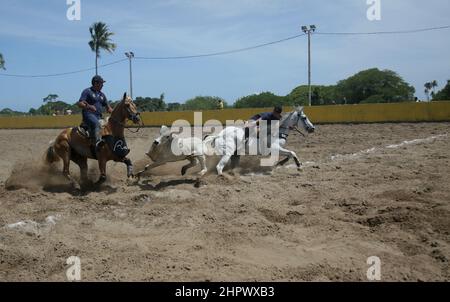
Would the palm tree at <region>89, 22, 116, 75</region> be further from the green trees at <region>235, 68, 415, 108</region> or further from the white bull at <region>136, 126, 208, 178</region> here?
the white bull at <region>136, 126, 208, 178</region>

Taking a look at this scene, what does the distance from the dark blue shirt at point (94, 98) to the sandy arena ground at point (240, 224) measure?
1.68 metres

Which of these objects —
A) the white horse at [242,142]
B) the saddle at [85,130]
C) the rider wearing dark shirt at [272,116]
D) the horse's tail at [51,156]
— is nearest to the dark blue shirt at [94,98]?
the saddle at [85,130]

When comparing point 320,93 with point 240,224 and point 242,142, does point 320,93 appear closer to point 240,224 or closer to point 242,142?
point 242,142

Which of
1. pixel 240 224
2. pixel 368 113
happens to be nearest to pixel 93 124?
pixel 240 224

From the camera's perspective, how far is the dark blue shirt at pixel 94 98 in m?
10.3

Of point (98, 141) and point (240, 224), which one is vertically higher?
point (98, 141)

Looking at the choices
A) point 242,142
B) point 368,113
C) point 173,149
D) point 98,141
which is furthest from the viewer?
point 368,113

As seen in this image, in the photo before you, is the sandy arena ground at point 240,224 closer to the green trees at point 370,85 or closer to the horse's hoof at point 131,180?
the horse's hoof at point 131,180

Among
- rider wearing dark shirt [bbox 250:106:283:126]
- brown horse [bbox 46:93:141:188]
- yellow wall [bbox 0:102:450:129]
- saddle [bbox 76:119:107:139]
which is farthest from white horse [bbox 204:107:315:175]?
yellow wall [bbox 0:102:450:129]

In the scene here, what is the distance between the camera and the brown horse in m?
10.2

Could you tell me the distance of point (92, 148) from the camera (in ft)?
34.2

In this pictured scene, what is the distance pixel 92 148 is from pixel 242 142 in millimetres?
3557
